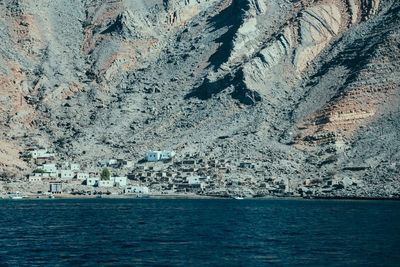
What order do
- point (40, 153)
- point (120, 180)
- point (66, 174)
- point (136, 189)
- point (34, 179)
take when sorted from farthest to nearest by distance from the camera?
point (40, 153) < point (66, 174) < point (120, 180) < point (34, 179) < point (136, 189)

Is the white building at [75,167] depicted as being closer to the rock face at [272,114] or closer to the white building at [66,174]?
the white building at [66,174]

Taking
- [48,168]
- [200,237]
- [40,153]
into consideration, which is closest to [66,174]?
[48,168]

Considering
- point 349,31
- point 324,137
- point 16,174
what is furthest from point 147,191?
point 349,31

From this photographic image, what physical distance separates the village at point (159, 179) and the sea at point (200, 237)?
1523 inches

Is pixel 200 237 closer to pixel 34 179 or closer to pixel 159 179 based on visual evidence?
pixel 159 179

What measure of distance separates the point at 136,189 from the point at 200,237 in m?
86.1

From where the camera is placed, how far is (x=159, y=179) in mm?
164500

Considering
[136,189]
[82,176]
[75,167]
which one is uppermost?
[75,167]

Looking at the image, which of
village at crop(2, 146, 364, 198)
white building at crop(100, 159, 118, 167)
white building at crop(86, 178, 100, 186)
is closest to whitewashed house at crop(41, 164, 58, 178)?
village at crop(2, 146, 364, 198)

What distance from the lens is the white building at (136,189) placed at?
161 meters

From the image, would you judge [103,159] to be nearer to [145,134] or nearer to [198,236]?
[145,134]

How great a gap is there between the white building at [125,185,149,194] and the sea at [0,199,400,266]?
137ft

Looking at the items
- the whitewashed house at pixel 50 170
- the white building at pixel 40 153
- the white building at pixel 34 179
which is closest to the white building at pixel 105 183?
the whitewashed house at pixel 50 170

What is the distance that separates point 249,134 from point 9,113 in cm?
6685
